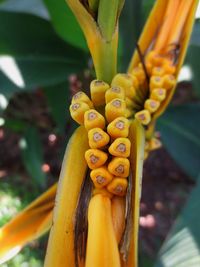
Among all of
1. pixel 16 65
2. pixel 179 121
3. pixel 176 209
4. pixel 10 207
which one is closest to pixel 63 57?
pixel 16 65

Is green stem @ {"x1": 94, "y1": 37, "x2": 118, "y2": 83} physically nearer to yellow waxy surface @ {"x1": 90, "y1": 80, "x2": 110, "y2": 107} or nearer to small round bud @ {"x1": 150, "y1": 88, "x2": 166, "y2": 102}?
yellow waxy surface @ {"x1": 90, "y1": 80, "x2": 110, "y2": 107}

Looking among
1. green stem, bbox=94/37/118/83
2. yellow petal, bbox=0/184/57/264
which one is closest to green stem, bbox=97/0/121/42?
green stem, bbox=94/37/118/83

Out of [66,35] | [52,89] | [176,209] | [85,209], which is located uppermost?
[52,89]

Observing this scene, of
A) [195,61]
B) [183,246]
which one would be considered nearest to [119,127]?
[183,246]

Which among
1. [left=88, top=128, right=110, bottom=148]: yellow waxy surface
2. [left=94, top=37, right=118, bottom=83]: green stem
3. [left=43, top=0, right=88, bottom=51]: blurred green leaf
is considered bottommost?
[left=88, top=128, right=110, bottom=148]: yellow waxy surface

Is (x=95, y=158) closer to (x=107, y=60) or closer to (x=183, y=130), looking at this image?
(x=107, y=60)

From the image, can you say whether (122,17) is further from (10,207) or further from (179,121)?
(10,207)
